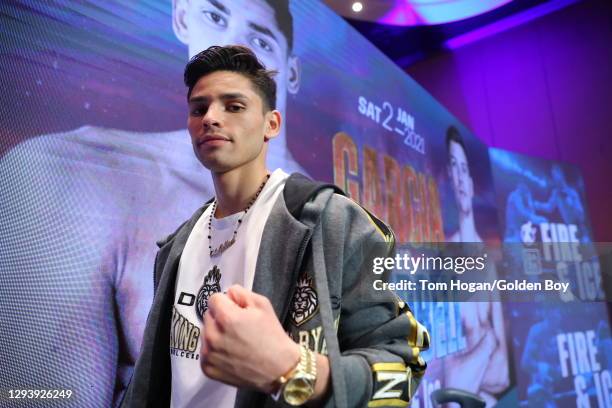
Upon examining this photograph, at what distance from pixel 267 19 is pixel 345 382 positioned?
187 centimetres

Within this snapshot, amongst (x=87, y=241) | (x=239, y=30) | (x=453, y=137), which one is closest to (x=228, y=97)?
(x=87, y=241)

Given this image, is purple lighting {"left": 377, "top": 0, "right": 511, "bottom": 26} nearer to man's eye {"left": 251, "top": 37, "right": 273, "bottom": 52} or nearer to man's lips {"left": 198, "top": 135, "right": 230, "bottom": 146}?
man's eye {"left": 251, "top": 37, "right": 273, "bottom": 52}

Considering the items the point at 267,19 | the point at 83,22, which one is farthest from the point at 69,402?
the point at 267,19

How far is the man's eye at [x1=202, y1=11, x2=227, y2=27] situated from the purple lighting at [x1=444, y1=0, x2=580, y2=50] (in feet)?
5.64

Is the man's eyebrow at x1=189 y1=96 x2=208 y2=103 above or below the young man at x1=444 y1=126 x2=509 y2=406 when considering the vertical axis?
above

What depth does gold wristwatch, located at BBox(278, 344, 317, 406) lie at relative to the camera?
0.51 m

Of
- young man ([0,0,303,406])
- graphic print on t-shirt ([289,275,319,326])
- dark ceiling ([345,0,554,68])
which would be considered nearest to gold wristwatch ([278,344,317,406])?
graphic print on t-shirt ([289,275,319,326])

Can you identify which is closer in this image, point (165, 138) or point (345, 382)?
point (345, 382)

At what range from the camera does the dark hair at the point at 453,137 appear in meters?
3.02

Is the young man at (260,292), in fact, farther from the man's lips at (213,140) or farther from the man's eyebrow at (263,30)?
the man's eyebrow at (263,30)

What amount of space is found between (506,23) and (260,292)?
115 inches

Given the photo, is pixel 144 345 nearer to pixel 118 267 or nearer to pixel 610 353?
pixel 118 267

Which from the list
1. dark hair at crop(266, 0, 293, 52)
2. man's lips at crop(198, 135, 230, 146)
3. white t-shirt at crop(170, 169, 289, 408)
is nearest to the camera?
white t-shirt at crop(170, 169, 289, 408)

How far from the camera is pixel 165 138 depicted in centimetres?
158
